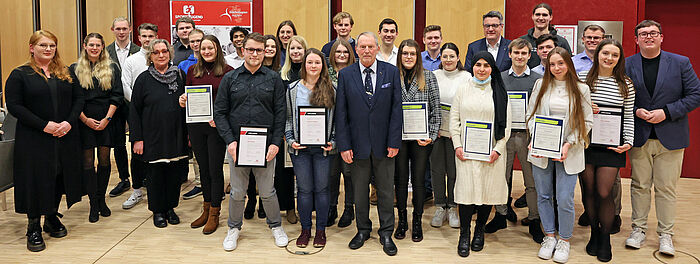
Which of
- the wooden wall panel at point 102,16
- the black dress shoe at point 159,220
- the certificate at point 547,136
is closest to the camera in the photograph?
the certificate at point 547,136

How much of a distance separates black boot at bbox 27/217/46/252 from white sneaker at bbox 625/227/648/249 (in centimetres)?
412

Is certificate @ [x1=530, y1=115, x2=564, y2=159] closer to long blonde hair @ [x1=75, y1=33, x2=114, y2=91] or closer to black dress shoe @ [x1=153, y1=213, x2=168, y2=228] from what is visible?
black dress shoe @ [x1=153, y1=213, x2=168, y2=228]

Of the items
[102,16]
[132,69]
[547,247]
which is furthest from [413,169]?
[102,16]

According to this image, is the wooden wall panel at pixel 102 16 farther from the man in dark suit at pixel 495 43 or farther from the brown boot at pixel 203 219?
the man in dark suit at pixel 495 43

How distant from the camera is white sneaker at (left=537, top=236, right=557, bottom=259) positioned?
360 centimetres

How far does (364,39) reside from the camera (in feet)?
11.5

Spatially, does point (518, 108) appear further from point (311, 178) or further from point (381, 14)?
point (381, 14)

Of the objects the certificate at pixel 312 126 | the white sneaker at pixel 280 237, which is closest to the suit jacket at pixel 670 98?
the certificate at pixel 312 126

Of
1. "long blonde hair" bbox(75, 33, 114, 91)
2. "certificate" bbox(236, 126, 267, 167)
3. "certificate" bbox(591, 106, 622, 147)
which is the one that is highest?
"long blonde hair" bbox(75, 33, 114, 91)

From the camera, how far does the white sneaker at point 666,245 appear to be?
143 inches

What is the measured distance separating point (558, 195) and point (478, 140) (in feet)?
2.17

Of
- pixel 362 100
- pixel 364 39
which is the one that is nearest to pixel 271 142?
pixel 362 100

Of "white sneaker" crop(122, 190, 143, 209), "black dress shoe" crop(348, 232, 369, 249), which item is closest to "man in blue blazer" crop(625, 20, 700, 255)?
"black dress shoe" crop(348, 232, 369, 249)

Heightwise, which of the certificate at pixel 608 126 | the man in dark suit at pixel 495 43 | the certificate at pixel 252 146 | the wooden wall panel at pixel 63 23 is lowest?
the certificate at pixel 252 146
